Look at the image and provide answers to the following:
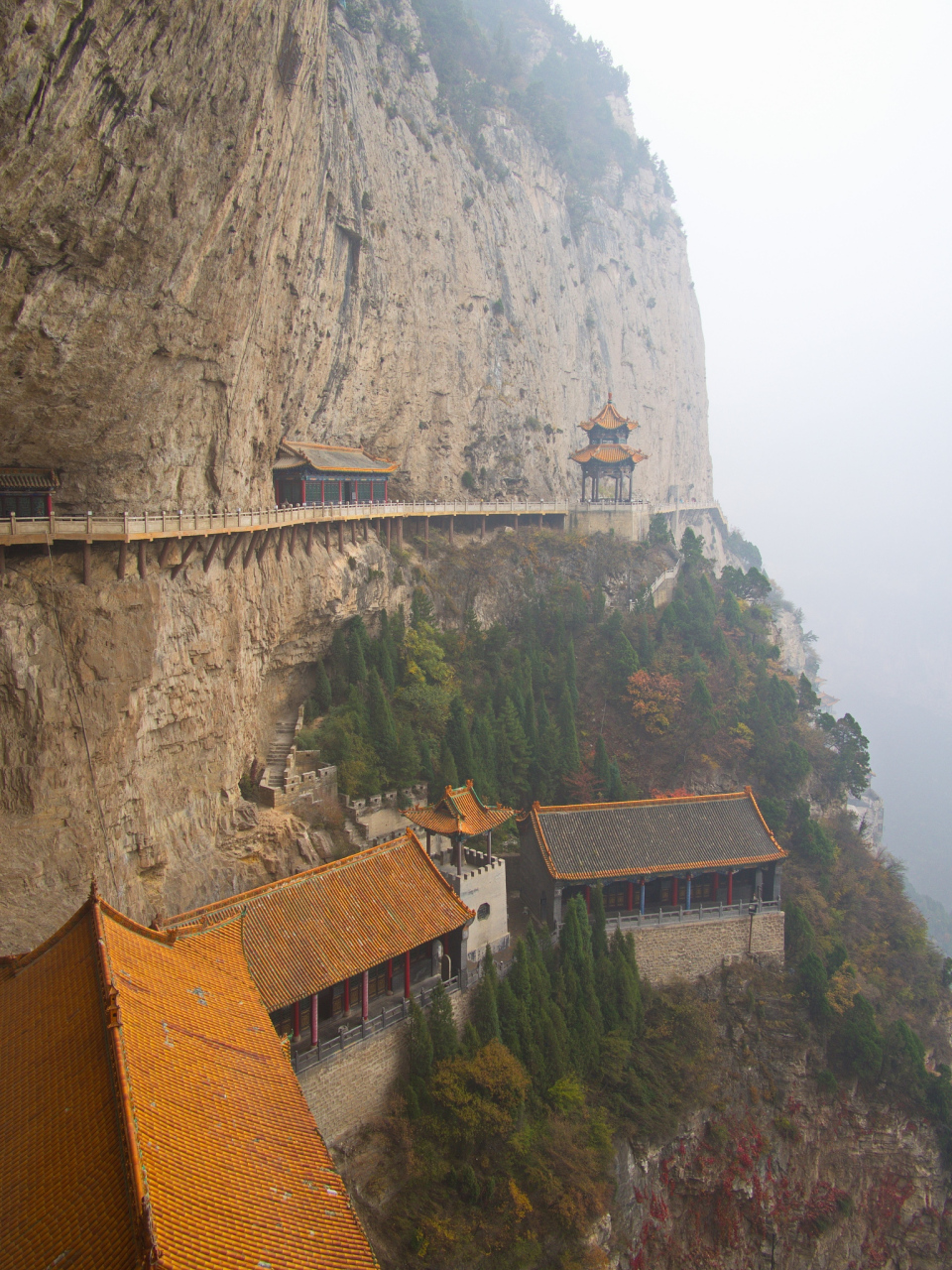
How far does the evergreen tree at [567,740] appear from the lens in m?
29.3

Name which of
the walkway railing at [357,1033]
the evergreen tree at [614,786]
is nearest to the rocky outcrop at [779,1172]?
the walkway railing at [357,1033]

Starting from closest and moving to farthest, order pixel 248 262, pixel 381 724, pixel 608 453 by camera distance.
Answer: pixel 248 262, pixel 381 724, pixel 608 453

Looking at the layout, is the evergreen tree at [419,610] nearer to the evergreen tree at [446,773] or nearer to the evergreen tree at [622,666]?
the evergreen tree at [622,666]

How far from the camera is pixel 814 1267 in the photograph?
2183cm

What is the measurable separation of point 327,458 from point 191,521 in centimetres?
1207

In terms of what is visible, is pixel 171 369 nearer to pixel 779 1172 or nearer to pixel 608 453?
pixel 779 1172

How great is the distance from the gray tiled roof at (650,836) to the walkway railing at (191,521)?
37.4ft

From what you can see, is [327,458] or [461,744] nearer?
[461,744]

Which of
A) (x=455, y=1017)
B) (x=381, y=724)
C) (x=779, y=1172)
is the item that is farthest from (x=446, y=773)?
(x=779, y=1172)

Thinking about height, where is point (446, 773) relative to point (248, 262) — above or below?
below

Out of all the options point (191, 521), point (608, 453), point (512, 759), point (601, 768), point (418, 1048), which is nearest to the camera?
point (418, 1048)

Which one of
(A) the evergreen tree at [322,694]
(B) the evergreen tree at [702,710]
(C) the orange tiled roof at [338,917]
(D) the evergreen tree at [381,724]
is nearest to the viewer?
(C) the orange tiled roof at [338,917]

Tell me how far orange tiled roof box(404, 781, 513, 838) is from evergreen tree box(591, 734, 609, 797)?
324 inches

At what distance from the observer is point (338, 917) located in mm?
16891
